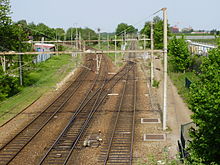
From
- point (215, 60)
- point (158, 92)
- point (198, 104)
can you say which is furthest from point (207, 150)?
point (158, 92)

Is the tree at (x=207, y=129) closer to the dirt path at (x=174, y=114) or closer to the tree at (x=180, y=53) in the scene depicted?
the dirt path at (x=174, y=114)

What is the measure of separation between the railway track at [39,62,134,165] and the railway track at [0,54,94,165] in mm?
1422

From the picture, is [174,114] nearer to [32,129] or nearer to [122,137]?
[122,137]

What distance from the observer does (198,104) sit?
10328mm

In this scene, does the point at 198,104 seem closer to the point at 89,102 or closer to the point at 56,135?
the point at 56,135

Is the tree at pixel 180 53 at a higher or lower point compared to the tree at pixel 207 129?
higher

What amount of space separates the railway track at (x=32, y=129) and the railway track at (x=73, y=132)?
4.67 ft

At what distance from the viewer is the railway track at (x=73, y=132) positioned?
13.1 meters

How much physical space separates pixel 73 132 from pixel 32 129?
2.40 m

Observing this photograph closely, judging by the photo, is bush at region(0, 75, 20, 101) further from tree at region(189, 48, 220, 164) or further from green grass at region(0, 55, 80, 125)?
tree at region(189, 48, 220, 164)

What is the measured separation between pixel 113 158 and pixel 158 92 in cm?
1428

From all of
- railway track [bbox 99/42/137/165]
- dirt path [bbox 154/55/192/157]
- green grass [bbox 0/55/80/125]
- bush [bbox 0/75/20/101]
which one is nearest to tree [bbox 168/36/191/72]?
dirt path [bbox 154/55/192/157]

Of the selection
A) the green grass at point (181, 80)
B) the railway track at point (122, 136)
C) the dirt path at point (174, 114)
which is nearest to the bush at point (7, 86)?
the railway track at point (122, 136)

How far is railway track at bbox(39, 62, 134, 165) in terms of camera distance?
517 inches
